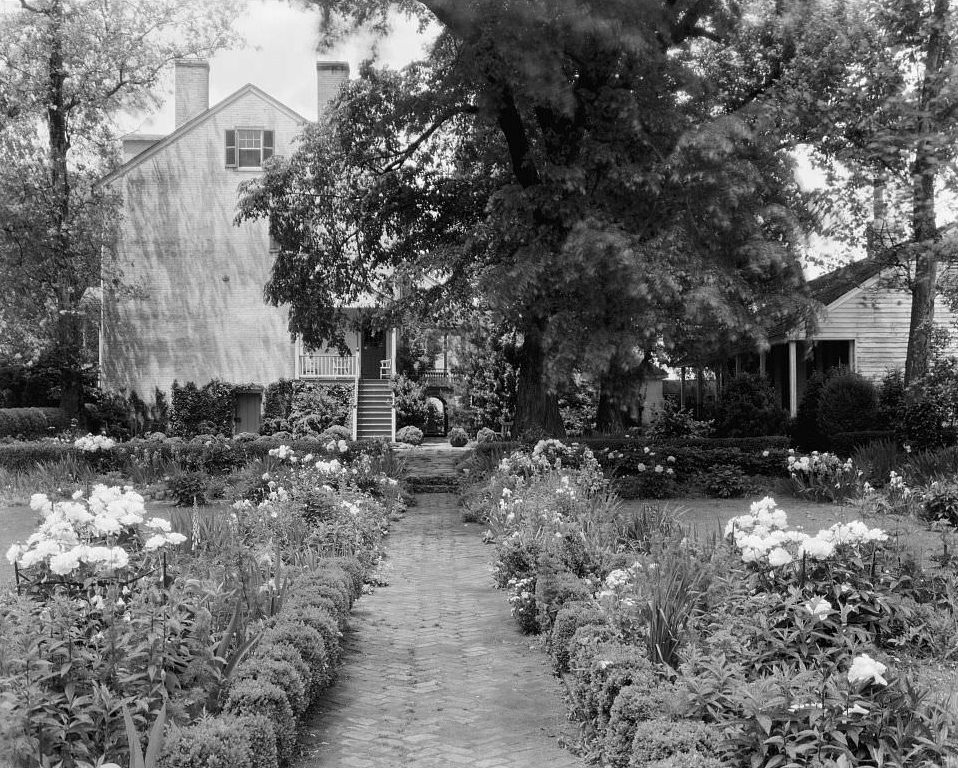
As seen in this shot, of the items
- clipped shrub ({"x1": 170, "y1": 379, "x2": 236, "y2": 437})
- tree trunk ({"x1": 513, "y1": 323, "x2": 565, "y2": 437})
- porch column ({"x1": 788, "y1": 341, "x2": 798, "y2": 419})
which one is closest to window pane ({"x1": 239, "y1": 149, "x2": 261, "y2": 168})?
clipped shrub ({"x1": 170, "y1": 379, "x2": 236, "y2": 437})

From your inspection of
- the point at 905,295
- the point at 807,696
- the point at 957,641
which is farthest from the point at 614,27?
the point at 905,295

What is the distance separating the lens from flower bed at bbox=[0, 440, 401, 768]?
3498mm

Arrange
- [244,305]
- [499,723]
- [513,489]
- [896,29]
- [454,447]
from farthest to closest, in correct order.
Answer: [244,305], [454,447], [896,29], [513,489], [499,723]

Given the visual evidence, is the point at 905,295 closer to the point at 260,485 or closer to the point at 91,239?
the point at 260,485

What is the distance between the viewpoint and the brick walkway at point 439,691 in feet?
15.2

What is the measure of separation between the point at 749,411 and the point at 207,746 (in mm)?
19422

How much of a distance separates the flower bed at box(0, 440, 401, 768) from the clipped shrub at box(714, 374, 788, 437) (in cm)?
1650

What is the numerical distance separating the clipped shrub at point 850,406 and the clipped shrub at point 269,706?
1811 centimetres

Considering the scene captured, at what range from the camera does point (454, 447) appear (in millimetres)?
26125

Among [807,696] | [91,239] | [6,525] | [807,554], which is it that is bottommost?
[6,525]

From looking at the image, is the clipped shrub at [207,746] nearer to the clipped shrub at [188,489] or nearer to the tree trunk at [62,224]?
the clipped shrub at [188,489]

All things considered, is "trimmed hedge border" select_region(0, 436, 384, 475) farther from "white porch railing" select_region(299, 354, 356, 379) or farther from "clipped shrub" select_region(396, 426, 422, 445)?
"white porch railing" select_region(299, 354, 356, 379)

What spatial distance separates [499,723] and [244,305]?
24401 mm

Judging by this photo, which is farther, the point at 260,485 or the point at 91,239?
the point at 91,239
